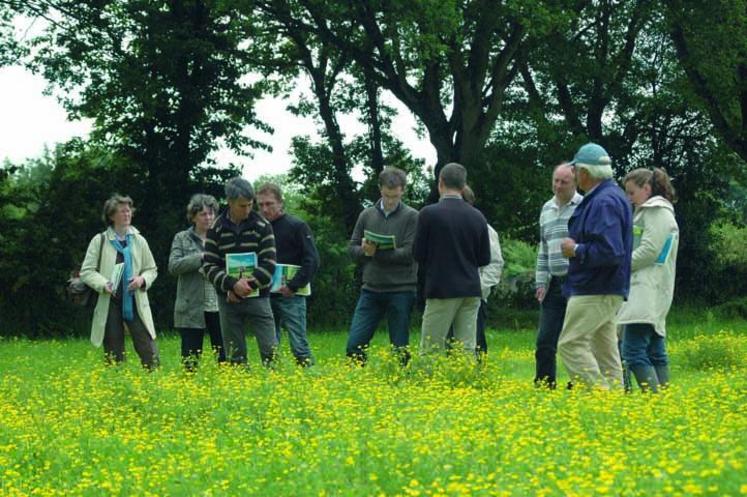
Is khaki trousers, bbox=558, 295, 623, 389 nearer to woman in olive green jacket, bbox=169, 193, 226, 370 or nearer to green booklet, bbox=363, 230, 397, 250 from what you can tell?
green booklet, bbox=363, 230, 397, 250

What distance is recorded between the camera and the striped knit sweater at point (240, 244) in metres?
11.2

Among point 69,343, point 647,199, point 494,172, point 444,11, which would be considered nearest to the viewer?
point 647,199

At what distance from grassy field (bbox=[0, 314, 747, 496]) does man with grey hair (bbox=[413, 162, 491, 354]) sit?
1.32 feet

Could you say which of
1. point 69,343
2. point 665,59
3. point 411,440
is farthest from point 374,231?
point 665,59

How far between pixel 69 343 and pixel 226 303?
12.3 meters

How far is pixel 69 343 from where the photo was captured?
22781 millimetres

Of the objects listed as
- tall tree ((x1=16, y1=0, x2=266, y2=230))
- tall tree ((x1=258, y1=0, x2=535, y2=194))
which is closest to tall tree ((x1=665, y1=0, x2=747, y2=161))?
tall tree ((x1=258, y1=0, x2=535, y2=194))

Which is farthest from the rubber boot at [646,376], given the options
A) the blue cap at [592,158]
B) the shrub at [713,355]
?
the shrub at [713,355]

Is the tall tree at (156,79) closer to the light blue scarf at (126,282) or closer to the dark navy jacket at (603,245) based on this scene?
the light blue scarf at (126,282)

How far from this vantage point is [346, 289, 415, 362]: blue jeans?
39.1 ft

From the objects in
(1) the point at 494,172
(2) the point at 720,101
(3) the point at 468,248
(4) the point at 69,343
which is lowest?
(4) the point at 69,343

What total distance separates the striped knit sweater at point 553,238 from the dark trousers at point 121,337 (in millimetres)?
4023

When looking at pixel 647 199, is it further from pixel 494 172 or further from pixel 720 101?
pixel 720 101

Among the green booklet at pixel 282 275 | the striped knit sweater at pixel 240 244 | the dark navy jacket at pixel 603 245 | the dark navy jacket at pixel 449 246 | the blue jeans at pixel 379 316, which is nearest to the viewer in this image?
the dark navy jacket at pixel 603 245
